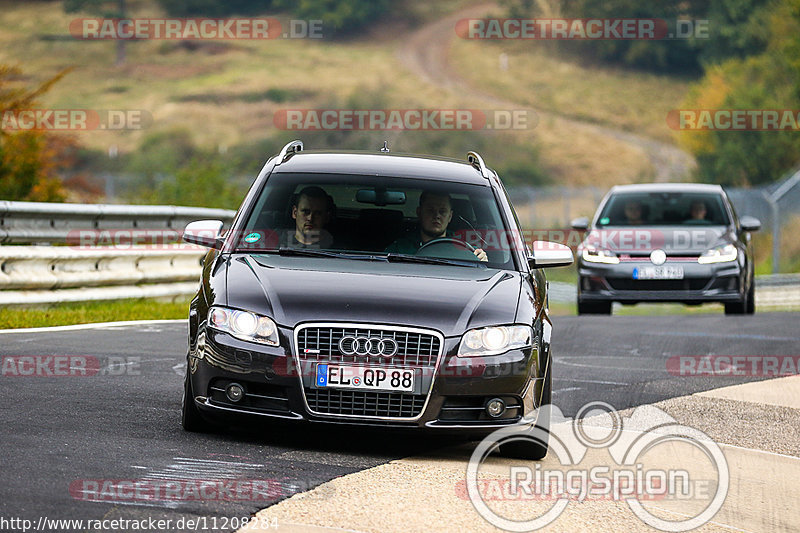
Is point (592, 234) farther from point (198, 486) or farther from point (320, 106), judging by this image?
point (320, 106)

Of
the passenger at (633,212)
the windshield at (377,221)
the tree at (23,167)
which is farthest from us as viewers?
the tree at (23,167)

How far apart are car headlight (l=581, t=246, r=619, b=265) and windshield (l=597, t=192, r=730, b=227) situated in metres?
0.76

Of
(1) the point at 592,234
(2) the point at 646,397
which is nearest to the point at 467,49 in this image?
(1) the point at 592,234

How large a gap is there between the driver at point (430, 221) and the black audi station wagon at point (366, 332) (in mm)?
17

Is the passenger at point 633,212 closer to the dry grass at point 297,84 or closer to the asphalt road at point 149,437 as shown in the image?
the asphalt road at point 149,437

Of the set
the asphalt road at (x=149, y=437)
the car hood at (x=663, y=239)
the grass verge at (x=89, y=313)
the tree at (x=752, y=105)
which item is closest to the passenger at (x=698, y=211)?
the car hood at (x=663, y=239)

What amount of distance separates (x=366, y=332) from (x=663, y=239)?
11143mm

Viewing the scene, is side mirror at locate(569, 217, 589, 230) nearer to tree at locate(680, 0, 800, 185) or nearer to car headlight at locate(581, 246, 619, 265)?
car headlight at locate(581, 246, 619, 265)

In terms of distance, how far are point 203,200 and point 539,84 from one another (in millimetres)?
73024

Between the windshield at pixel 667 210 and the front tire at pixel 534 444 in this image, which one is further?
the windshield at pixel 667 210

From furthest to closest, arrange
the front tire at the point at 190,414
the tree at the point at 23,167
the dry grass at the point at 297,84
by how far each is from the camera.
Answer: the dry grass at the point at 297,84 < the tree at the point at 23,167 < the front tire at the point at 190,414

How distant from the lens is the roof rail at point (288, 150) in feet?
28.5

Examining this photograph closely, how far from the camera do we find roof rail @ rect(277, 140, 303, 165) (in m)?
8.70

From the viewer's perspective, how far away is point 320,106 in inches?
3652
